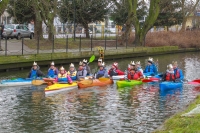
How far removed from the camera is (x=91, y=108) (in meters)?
15.6

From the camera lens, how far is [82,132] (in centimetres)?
1211

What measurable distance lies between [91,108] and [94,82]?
224 inches

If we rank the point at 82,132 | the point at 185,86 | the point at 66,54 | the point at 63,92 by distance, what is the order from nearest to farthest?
the point at 82,132 → the point at 63,92 → the point at 185,86 → the point at 66,54

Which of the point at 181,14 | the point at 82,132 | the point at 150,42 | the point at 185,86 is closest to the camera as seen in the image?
the point at 82,132

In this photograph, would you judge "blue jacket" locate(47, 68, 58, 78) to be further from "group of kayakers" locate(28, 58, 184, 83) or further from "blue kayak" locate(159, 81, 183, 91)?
"blue kayak" locate(159, 81, 183, 91)

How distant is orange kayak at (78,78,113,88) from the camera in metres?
20.5

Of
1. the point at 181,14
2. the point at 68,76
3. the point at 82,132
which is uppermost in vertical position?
the point at 181,14

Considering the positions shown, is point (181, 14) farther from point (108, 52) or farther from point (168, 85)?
point (168, 85)

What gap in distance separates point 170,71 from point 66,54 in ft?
38.8

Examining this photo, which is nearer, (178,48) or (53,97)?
(53,97)

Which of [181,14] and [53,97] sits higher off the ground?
[181,14]

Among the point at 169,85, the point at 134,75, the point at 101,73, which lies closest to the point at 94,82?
the point at 101,73

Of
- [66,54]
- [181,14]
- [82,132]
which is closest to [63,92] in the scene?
[82,132]

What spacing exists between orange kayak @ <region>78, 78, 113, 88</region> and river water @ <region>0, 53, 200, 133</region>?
0.43 m
